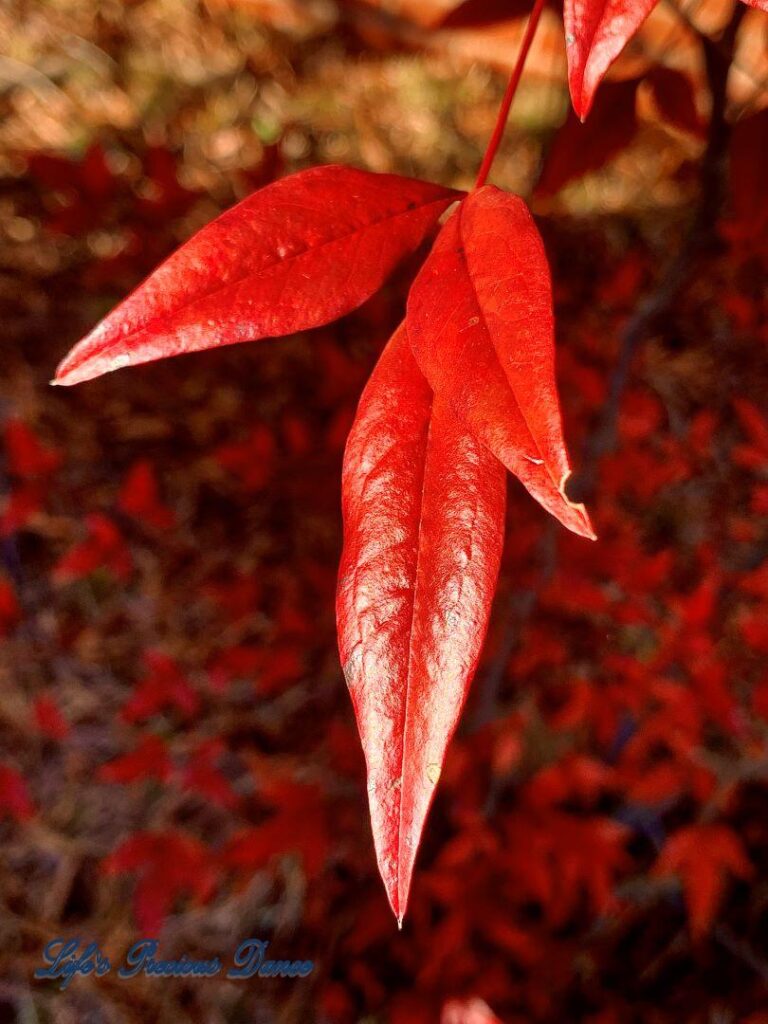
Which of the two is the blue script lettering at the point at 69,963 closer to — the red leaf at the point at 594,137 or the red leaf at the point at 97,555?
the red leaf at the point at 97,555

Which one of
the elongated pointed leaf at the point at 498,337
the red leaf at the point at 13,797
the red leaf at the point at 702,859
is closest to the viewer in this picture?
the elongated pointed leaf at the point at 498,337

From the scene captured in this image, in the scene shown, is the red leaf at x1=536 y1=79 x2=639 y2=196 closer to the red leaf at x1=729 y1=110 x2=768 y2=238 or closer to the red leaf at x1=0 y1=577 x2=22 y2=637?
the red leaf at x1=729 y1=110 x2=768 y2=238

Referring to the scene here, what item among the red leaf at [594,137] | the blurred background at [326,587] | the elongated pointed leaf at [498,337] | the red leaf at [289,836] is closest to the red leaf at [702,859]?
the blurred background at [326,587]

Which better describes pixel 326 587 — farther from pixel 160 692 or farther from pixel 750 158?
pixel 750 158

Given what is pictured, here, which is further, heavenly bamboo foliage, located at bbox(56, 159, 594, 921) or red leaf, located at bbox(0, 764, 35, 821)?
red leaf, located at bbox(0, 764, 35, 821)

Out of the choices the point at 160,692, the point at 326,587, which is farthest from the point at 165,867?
the point at 326,587

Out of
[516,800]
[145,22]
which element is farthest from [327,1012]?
[145,22]

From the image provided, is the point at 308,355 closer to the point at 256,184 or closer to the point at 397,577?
the point at 256,184

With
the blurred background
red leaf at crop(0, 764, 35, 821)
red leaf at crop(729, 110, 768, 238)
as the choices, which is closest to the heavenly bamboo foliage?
red leaf at crop(729, 110, 768, 238)
